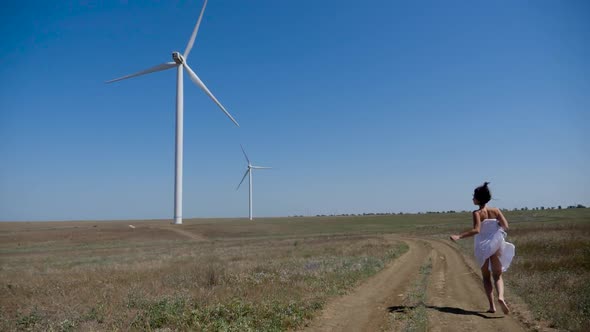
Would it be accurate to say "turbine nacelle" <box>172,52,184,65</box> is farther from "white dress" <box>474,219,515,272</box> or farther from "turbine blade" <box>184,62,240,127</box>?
"white dress" <box>474,219,515,272</box>

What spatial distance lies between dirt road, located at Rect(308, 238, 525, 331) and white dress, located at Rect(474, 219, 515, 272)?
1.28m

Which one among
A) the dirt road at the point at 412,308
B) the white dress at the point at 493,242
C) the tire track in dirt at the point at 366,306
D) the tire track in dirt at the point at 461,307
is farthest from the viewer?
the tire track in dirt at the point at 366,306

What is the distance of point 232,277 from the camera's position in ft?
52.7

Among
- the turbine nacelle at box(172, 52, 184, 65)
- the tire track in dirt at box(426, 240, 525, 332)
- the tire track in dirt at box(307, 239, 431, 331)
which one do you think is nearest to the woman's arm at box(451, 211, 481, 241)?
the tire track in dirt at box(426, 240, 525, 332)

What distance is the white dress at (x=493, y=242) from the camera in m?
8.06

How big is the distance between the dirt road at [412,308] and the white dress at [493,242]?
4.19ft

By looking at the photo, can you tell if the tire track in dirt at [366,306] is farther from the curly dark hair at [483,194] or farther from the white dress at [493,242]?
the curly dark hair at [483,194]

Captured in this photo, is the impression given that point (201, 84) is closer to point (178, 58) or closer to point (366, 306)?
point (178, 58)

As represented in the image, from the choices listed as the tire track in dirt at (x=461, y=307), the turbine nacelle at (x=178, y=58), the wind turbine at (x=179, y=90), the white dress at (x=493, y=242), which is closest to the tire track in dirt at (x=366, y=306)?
the tire track in dirt at (x=461, y=307)

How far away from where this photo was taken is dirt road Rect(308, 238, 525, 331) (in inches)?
311

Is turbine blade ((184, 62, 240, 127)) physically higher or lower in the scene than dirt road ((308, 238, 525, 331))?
higher

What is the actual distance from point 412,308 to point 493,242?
8.79ft

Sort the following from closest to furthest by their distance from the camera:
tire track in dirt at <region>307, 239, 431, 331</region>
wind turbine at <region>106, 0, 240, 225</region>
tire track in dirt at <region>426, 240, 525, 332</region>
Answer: tire track in dirt at <region>426, 240, 525, 332</region> → tire track in dirt at <region>307, 239, 431, 331</region> → wind turbine at <region>106, 0, 240, 225</region>

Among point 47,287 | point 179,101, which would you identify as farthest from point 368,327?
point 179,101
